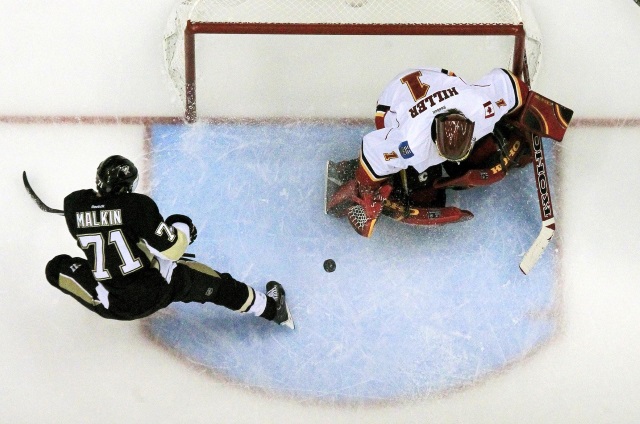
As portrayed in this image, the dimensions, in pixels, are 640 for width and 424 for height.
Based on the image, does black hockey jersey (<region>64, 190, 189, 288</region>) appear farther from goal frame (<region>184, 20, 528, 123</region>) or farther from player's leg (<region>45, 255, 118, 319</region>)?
goal frame (<region>184, 20, 528, 123</region>)

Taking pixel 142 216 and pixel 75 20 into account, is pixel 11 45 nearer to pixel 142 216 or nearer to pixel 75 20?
pixel 75 20

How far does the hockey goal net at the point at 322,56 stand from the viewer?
11.8 ft

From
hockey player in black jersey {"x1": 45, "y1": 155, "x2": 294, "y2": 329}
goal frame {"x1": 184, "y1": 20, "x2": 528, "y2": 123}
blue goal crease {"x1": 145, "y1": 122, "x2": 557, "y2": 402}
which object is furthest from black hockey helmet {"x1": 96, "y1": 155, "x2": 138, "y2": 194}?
goal frame {"x1": 184, "y1": 20, "x2": 528, "y2": 123}

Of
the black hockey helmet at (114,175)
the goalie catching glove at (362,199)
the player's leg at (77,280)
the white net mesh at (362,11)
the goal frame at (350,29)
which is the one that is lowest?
the player's leg at (77,280)

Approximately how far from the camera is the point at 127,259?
280 cm

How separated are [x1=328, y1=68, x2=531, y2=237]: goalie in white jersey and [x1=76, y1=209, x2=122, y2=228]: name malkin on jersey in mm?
1031

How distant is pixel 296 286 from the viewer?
3535 mm

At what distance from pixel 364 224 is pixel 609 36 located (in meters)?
1.55

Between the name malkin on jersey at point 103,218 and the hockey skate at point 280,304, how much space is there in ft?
3.05

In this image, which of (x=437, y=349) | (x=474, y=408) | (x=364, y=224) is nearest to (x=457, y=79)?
(x=364, y=224)

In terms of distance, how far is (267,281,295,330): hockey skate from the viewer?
341cm

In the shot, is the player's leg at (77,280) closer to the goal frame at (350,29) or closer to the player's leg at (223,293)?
the player's leg at (223,293)

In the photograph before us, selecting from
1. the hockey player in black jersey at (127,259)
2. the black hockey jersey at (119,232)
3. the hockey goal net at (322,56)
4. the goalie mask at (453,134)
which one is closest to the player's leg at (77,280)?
the hockey player in black jersey at (127,259)

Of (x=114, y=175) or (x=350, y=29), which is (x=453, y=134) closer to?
(x=350, y=29)
